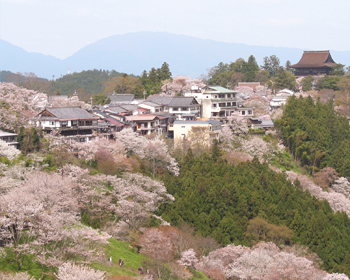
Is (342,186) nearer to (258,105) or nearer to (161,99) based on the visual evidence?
(258,105)

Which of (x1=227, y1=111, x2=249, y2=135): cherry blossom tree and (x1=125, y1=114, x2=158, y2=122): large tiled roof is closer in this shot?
(x1=125, y1=114, x2=158, y2=122): large tiled roof

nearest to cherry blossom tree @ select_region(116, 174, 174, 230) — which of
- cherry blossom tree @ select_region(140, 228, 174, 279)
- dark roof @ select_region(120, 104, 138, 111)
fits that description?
cherry blossom tree @ select_region(140, 228, 174, 279)

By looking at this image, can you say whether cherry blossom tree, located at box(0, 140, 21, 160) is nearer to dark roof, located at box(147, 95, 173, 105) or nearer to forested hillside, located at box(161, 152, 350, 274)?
forested hillside, located at box(161, 152, 350, 274)

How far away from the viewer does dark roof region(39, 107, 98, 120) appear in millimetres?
34625

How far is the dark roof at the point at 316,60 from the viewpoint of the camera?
7056 cm

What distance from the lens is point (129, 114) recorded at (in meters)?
45.0

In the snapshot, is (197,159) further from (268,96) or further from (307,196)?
(268,96)

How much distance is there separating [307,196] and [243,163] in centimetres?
570

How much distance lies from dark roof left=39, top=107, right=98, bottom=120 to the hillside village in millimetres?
90

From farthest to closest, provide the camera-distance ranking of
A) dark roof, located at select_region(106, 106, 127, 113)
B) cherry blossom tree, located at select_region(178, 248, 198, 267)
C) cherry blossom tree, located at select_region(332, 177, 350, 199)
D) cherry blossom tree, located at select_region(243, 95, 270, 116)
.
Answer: cherry blossom tree, located at select_region(243, 95, 270, 116) → dark roof, located at select_region(106, 106, 127, 113) → cherry blossom tree, located at select_region(332, 177, 350, 199) → cherry blossom tree, located at select_region(178, 248, 198, 267)

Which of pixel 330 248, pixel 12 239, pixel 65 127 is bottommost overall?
pixel 330 248

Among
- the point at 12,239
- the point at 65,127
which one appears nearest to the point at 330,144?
the point at 65,127

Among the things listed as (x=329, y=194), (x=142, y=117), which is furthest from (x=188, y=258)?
(x=142, y=117)

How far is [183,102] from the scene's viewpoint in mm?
46875
